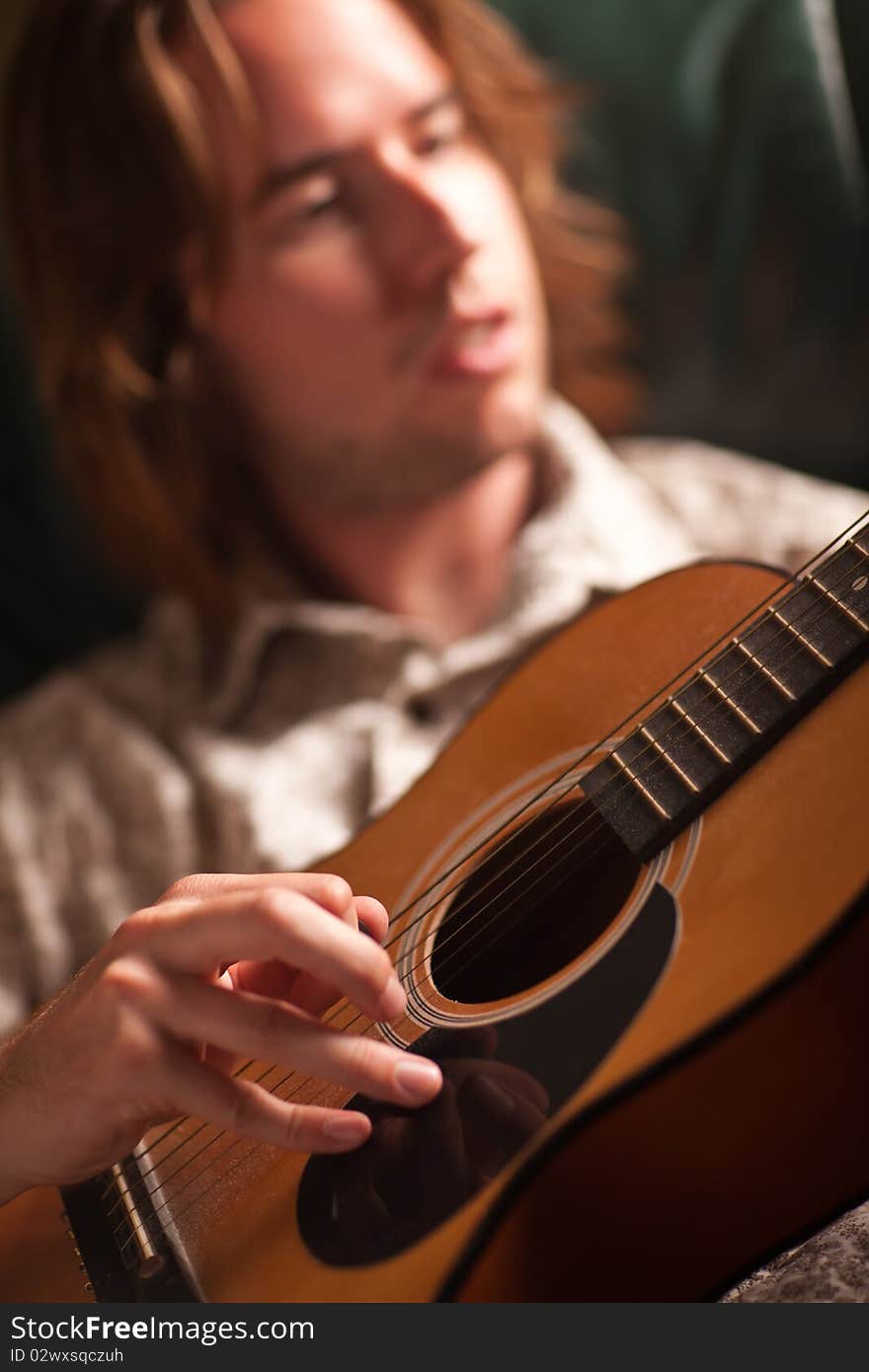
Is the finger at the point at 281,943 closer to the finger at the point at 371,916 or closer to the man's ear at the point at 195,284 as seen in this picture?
the finger at the point at 371,916

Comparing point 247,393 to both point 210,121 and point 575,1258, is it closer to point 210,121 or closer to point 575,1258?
point 210,121

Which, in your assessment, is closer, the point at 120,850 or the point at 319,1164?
the point at 319,1164

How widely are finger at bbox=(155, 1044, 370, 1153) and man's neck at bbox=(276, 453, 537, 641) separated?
0.53m

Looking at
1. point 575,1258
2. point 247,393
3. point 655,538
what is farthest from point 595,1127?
point 247,393

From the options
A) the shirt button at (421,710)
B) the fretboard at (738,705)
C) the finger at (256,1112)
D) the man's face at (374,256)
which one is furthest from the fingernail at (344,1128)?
the man's face at (374,256)

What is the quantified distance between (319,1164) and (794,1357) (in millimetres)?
207

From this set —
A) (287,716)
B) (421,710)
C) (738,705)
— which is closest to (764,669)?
(738,705)

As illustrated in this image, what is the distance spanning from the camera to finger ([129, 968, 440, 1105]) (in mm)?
459

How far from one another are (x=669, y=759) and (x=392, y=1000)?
161 mm

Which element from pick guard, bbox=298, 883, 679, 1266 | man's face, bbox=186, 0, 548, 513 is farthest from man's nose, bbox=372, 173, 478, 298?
pick guard, bbox=298, 883, 679, 1266

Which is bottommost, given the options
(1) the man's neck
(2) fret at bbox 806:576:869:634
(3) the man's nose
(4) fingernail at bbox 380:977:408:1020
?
(1) the man's neck

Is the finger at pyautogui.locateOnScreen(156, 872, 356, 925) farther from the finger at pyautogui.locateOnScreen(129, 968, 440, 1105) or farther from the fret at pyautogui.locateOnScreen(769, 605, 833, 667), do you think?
the fret at pyautogui.locateOnScreen(769, 605, 833, 667)

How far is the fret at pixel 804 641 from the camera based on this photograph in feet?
1.57

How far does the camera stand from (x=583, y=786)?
1.78 feet
